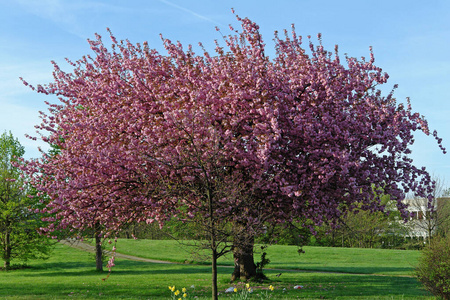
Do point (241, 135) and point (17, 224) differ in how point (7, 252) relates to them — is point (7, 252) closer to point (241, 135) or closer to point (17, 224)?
point (17, 224)

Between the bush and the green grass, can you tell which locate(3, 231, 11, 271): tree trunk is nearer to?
the green grass

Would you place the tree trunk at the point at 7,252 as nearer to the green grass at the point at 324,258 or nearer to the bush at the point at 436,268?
the green grass at the point at 324,258

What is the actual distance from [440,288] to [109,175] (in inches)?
549

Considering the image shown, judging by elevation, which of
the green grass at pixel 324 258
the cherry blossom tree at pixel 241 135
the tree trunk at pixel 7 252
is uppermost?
the cherry blossom tree at pixel 241 135

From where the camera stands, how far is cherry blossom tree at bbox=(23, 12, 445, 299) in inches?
669

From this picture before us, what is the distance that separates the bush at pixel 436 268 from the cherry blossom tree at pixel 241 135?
2.59 metres

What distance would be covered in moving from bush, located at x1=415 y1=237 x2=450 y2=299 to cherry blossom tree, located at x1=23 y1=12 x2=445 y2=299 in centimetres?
259

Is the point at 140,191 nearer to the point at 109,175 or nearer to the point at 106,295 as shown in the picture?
the point at 109,175

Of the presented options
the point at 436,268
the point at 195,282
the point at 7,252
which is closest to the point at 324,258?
the point at 195,282

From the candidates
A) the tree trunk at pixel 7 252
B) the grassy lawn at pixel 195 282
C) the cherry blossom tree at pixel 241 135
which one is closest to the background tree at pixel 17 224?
the tree trunk at pixel 7 252

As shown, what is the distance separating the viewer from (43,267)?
131 ft

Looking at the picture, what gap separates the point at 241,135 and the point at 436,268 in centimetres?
918

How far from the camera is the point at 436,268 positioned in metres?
17.1

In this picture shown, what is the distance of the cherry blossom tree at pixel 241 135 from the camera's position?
55.7ft
